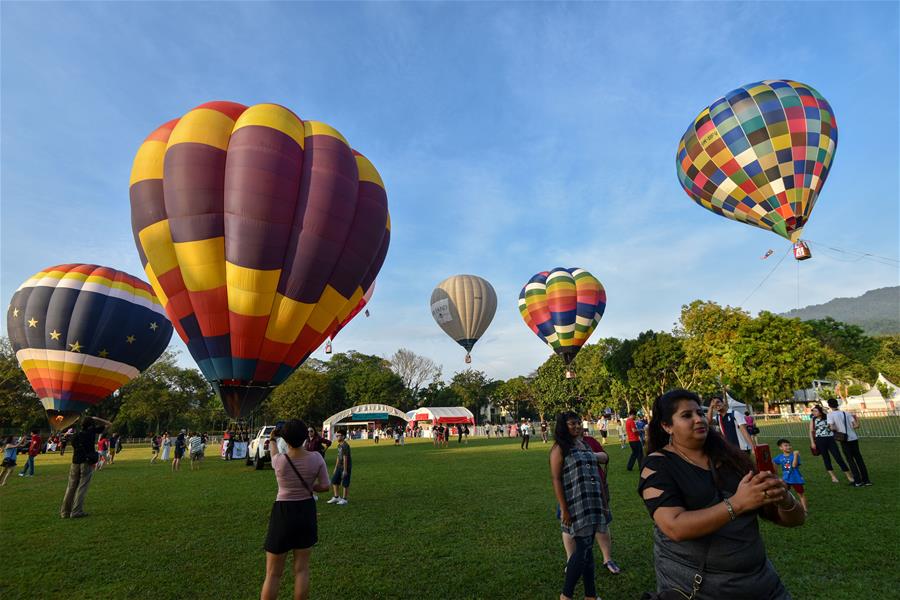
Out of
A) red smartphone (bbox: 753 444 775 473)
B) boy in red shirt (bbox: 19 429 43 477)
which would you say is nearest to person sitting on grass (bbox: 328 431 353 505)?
red smartphone (bbox: 753 444 775 473)

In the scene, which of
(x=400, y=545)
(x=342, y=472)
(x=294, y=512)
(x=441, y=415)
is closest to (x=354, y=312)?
(x=342, y=472)

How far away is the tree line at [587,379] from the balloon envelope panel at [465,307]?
18770mm

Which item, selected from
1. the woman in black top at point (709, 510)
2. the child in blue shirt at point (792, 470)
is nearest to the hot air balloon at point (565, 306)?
the child in blue shirt at point (792, 470)

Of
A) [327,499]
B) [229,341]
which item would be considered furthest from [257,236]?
[327,499]

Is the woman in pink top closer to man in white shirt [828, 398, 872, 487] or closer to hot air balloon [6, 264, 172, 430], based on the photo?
man in white shirt [828, 398, 872, 487]

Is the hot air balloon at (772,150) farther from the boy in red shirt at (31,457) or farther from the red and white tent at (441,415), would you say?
the red and white tent at (441,415)

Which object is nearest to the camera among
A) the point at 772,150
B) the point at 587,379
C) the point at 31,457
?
the point at 31,457

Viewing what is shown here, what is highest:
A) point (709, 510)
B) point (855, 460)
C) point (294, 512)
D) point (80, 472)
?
point (709, 510)

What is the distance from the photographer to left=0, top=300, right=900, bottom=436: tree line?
3891 cm

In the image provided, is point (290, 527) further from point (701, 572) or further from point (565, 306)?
point (565, 306)

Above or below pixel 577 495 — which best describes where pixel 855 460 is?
below

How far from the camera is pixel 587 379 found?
207ft

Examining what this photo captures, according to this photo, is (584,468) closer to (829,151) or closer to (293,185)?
(293,185)

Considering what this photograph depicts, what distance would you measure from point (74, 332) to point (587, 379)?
5565cm
